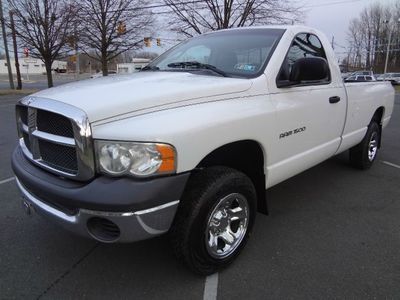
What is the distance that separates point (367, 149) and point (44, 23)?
23.6 meters

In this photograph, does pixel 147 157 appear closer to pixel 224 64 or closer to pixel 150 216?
pixel 150 216

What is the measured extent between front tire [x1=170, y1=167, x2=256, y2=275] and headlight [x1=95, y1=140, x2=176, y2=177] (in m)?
0.41

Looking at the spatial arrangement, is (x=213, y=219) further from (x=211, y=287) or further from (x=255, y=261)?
→ (x=255, y=261)

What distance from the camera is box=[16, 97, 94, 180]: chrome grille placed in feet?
7.32

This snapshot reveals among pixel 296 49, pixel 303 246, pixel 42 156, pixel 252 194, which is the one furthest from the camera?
pixel 296 49

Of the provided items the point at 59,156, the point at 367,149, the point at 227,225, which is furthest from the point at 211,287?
the point at 367,149

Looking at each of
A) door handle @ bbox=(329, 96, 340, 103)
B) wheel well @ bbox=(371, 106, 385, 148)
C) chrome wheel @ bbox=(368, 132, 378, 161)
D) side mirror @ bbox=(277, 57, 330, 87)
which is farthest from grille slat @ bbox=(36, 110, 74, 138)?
wheel well @ bbox=(371, 106, 385, 148)

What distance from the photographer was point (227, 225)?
2.91m

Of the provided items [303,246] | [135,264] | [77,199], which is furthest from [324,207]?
[77,199]

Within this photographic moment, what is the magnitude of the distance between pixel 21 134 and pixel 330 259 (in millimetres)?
2789

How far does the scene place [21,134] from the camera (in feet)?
10.3

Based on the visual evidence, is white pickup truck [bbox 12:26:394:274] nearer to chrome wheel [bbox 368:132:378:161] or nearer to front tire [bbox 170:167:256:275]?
A: front tire [bbox 170:167:256:275]

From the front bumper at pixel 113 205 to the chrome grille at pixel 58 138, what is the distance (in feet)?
0.32

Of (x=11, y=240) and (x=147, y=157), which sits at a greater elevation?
(x=147, y=157)
